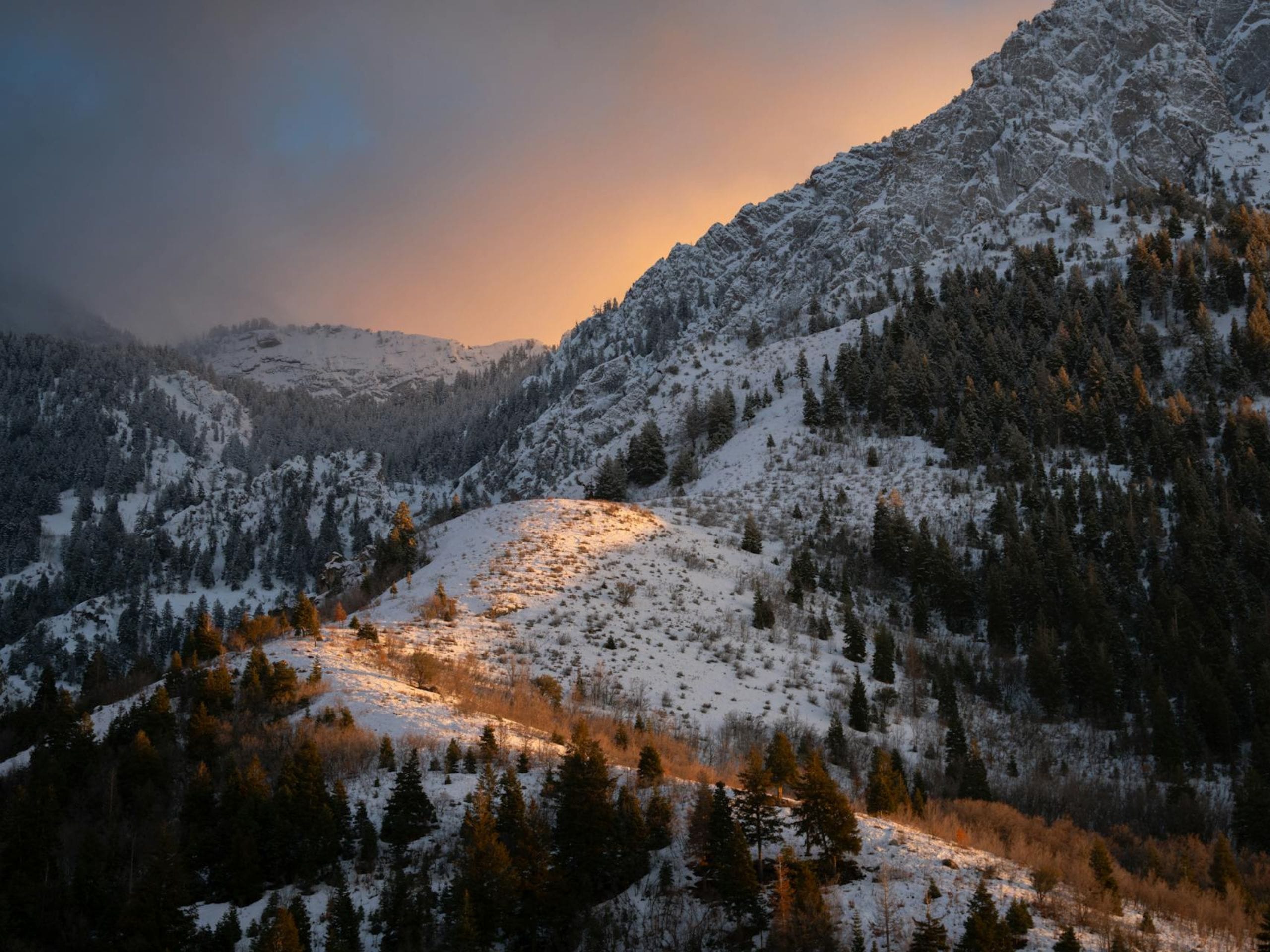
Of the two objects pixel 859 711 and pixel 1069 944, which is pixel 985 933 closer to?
pixel 1069 944

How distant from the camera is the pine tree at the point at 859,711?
29781mm

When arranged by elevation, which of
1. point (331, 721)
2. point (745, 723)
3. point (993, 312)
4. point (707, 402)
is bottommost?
point (745, 723)

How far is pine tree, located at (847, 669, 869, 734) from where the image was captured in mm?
29781

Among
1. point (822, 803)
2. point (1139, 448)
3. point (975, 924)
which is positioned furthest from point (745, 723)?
point (1139, 448)

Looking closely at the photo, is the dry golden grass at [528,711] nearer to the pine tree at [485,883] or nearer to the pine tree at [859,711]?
the pine tree at [485,883]

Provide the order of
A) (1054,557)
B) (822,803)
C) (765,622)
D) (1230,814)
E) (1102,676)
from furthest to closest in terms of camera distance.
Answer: (1054,557) < (765,622) < (1102,676) < (1230,814) < (822,803)

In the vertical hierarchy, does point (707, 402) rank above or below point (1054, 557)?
above

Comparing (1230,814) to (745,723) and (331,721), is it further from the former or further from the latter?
(331,721)

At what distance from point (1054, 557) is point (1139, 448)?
1743 centimetres

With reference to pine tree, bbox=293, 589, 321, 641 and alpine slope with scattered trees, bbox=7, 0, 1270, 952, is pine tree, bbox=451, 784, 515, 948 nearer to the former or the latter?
alpine slope with scattered trees, bbox=7, 0, 1270, 952

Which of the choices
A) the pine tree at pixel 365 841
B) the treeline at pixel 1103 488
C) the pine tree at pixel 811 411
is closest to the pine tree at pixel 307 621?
the pine tree at pixel 365 841

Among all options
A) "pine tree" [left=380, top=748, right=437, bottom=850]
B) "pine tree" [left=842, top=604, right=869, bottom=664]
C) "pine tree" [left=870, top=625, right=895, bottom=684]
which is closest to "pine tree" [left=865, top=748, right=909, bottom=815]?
"pine tree" [left=380, top=748, right=437, bottom=850]

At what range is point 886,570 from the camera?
49812mm

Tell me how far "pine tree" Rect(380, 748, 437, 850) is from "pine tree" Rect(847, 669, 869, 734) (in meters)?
19.1
